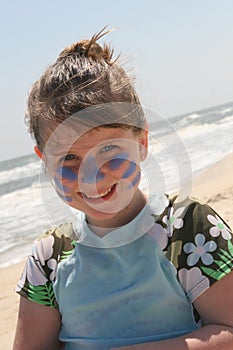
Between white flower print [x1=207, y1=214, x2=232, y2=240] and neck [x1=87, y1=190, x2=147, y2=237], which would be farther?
neck [x1=87, y1=190, x2=147, y2=237]

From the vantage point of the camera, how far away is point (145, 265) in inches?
54.5

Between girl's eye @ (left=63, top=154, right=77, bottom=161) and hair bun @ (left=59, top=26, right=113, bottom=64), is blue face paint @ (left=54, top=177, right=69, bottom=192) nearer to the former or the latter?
girl's eye @ (left=63, top=154, right=77, bottom=161)

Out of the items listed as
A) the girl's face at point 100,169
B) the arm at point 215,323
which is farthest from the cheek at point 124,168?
the arm at point 215,323

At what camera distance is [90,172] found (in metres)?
1.33

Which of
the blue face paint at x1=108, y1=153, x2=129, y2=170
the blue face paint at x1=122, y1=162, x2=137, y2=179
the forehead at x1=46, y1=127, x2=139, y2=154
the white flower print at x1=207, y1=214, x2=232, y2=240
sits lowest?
the white flower print at x1=207, y1=214, x2=232, y2=240

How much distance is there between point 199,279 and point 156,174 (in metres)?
0.32

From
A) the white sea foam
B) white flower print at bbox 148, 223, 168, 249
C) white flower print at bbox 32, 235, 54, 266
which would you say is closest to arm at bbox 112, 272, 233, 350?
white flower print at bbox 148, 223, 168, 249

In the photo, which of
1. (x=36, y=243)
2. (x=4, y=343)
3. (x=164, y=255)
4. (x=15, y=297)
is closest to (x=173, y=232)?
(x=164, y=255)

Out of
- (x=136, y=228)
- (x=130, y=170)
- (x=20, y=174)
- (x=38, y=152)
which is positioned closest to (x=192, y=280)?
(x=136, y=228)

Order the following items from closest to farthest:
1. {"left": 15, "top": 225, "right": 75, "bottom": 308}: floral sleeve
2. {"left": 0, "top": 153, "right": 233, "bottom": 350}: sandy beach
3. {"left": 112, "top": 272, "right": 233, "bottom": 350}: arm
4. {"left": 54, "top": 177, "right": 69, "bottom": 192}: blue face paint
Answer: {"left": 112, "top": 272, "right": 233, "bottom": 350}: arm < {"left": 54, "top": 177, "right": 69, "bottom": 192}: blue face paint < {"left": 15, "top": 225, "right": 75, "bottom": 308}: floral sleeve < {"left": 0, "top": 153, "right": 233, "bottom": 350}: sandy beach

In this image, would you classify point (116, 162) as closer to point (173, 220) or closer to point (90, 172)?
point (90, 172)

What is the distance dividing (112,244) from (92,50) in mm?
536

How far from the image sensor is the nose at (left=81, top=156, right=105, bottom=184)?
132cm

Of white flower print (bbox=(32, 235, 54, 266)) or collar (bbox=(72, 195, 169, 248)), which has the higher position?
collar (bbox=(72, 195, 169, 248))
